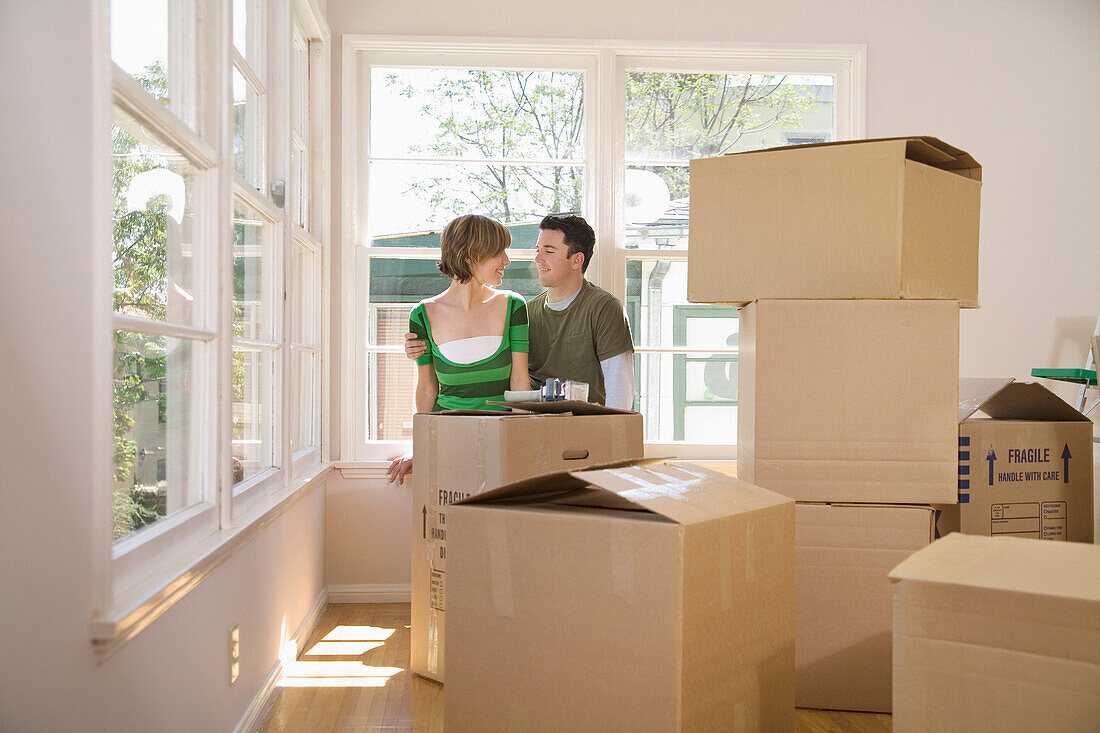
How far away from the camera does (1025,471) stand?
2.06m

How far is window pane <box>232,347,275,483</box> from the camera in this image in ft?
6.70

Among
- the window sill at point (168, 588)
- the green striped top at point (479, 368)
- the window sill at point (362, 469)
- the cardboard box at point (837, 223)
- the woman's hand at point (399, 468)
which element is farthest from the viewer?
the window sill at point (362, 469)

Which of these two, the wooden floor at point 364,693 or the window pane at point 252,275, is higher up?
the window pane at point 252,275

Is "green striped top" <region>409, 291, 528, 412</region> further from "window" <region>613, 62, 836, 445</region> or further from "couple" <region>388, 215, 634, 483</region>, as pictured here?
"window" <region>613, 62, 836, 445</region>

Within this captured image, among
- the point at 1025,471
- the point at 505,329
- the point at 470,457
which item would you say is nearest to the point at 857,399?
the point at 1025,471

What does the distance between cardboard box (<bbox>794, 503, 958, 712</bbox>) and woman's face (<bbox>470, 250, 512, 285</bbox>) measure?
1.20 metres

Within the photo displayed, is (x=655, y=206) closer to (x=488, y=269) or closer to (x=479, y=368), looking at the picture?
(x=488, y=269)

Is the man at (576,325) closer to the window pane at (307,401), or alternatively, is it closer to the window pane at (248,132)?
the window pane at (307,401)

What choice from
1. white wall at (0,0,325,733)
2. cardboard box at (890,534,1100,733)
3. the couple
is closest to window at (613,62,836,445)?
the couple

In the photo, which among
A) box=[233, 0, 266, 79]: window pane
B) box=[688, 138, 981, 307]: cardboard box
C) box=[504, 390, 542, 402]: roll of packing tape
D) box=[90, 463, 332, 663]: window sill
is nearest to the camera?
box=[90, 463, 332, 663]: window sill

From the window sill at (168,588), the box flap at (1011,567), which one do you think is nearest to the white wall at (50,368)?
the window sill at (168,588)

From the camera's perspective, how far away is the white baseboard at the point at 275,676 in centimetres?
195

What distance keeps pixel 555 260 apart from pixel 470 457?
999 millimetres

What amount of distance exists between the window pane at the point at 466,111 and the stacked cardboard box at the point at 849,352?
1383 mm
